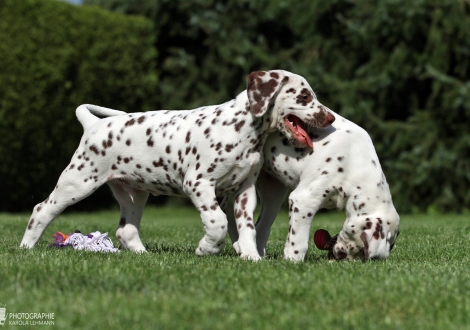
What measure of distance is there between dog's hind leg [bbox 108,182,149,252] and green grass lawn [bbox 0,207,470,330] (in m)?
0.65

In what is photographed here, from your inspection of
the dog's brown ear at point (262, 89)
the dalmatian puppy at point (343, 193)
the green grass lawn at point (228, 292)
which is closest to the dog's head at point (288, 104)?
the dog's brown ear at point (262, 89)

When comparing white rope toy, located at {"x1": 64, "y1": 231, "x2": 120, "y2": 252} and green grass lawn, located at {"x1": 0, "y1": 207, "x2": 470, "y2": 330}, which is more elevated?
green grass lawn, located at {"x1": 0, "y1": 207, "x2": 470, "y2": 330}

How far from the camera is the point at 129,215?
24.9 ft

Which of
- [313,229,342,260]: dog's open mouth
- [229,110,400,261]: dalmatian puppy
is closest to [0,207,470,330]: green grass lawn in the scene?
[313,229,342,260]: dog's open mouth

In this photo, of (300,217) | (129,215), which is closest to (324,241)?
(300,217)

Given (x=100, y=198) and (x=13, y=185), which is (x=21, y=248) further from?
(x=100, y=198)

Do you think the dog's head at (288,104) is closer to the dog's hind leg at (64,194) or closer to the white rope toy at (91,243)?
the dog's hind leg at (64,194)

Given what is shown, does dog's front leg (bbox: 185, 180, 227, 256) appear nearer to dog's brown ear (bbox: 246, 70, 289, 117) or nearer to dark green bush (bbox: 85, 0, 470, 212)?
dog's brown ear (bbox: 246, 70, 289, 117)

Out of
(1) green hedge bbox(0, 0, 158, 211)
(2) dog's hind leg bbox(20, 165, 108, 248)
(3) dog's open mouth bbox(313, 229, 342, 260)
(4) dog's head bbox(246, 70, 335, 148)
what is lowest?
(1) green hedge bbox(0, 0, 158, 211)

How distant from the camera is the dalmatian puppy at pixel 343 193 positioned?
6.51 meters

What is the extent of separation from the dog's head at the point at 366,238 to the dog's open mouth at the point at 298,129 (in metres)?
0.76

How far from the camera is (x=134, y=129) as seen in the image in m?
7.18

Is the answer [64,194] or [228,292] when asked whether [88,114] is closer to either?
[64,194]

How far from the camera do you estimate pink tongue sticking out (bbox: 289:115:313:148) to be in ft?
21.8
